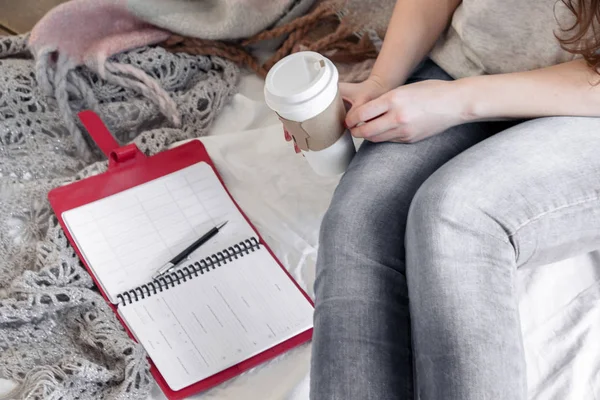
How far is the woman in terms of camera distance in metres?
0.64

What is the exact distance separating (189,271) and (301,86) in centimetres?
34

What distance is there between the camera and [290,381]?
2.76 feet


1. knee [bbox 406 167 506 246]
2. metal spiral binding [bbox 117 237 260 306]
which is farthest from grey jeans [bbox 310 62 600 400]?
metal spiral binding [bbox 117 237 260 306]

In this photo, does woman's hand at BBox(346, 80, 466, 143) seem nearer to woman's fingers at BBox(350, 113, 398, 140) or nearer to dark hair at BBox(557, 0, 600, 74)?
woman's fingers at BBox(350, 113, 398, 140)

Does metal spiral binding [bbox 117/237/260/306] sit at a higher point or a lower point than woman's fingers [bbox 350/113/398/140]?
lower

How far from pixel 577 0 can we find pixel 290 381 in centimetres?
52

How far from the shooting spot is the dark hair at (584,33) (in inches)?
28.2

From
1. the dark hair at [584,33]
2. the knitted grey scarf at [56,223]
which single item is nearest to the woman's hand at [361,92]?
the dark hair at [584,33]

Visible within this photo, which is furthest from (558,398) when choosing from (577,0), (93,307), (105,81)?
(105,81)

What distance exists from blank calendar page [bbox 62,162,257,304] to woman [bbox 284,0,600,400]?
258 mm

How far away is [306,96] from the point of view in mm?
703

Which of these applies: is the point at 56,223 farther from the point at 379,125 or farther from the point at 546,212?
the point at 546,212

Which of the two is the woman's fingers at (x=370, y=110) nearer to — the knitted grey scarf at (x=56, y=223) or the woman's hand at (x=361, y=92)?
the woman's hand at (x=361, y=92)

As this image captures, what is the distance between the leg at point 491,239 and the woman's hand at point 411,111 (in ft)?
0.21
